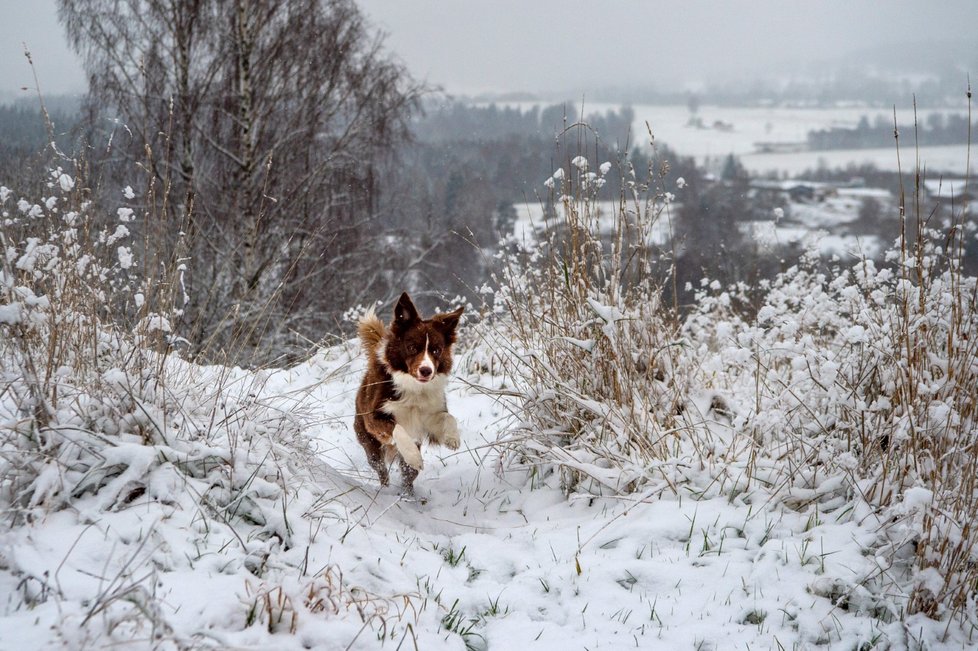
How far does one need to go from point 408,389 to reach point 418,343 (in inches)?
13.1

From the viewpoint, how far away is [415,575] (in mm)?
2828

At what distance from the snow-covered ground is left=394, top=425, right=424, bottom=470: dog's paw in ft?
1.62

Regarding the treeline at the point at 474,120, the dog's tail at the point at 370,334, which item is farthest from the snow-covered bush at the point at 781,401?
the treeline at the point at 474,120

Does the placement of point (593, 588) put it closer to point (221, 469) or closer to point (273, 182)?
point (221, 469)

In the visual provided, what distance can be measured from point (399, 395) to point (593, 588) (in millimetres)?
2078

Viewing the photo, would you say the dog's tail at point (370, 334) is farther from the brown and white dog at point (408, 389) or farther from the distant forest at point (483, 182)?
the distant forest at point (483, 182)

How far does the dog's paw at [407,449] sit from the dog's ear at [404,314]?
30.4 inches

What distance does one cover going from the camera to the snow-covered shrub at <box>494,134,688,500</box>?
384cm

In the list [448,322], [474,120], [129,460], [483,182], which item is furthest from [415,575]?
[474,120]

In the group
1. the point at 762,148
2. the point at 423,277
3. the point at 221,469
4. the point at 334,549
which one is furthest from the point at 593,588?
the point at 762,148

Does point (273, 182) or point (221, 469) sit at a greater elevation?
point (273, 182)

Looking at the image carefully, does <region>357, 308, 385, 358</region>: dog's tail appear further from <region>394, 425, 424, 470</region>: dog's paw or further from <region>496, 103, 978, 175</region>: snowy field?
<region>496, 103, 978, 175</region>: snowy field

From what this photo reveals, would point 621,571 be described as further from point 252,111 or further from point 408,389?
point 252,111

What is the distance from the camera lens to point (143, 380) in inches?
118
